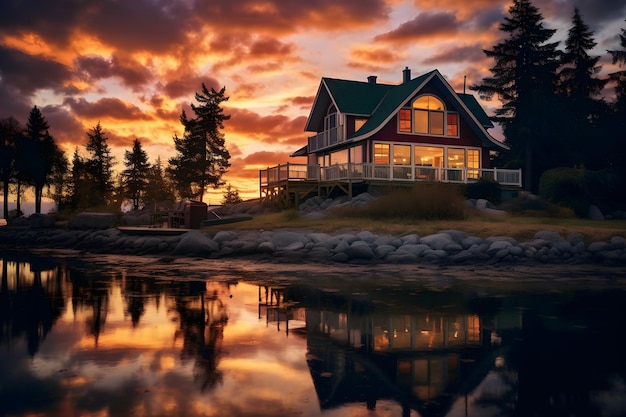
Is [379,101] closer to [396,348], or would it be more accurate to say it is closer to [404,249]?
[404,249]

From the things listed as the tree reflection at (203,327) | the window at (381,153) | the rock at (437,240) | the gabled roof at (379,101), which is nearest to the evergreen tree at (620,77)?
the gabled roof at (379,101)

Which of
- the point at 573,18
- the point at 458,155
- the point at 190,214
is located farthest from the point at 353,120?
the point at 573,18

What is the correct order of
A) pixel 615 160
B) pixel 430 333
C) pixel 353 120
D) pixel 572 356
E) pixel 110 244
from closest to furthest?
pixel 572 356 < pixel 430 333 < pixel 110 244 < pixel 353 120 < pixel 615 160

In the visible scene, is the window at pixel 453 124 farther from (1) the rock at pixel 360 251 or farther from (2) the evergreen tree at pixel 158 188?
(2) the evergreen tree at pixel 158 188

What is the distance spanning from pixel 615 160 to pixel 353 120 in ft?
64.0

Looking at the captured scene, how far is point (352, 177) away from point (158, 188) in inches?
1304

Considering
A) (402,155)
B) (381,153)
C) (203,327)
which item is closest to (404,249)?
(203,327)

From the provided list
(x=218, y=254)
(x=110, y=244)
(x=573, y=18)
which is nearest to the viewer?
(x=218, y=254)

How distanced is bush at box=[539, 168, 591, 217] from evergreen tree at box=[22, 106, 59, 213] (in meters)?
49.7

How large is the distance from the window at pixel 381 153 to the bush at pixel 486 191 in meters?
5.80

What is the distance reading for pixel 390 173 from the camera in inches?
1197

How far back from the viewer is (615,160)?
126ft

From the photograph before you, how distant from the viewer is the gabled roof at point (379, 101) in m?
32.4

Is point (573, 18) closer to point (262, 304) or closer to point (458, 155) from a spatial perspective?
point (458, 155)
